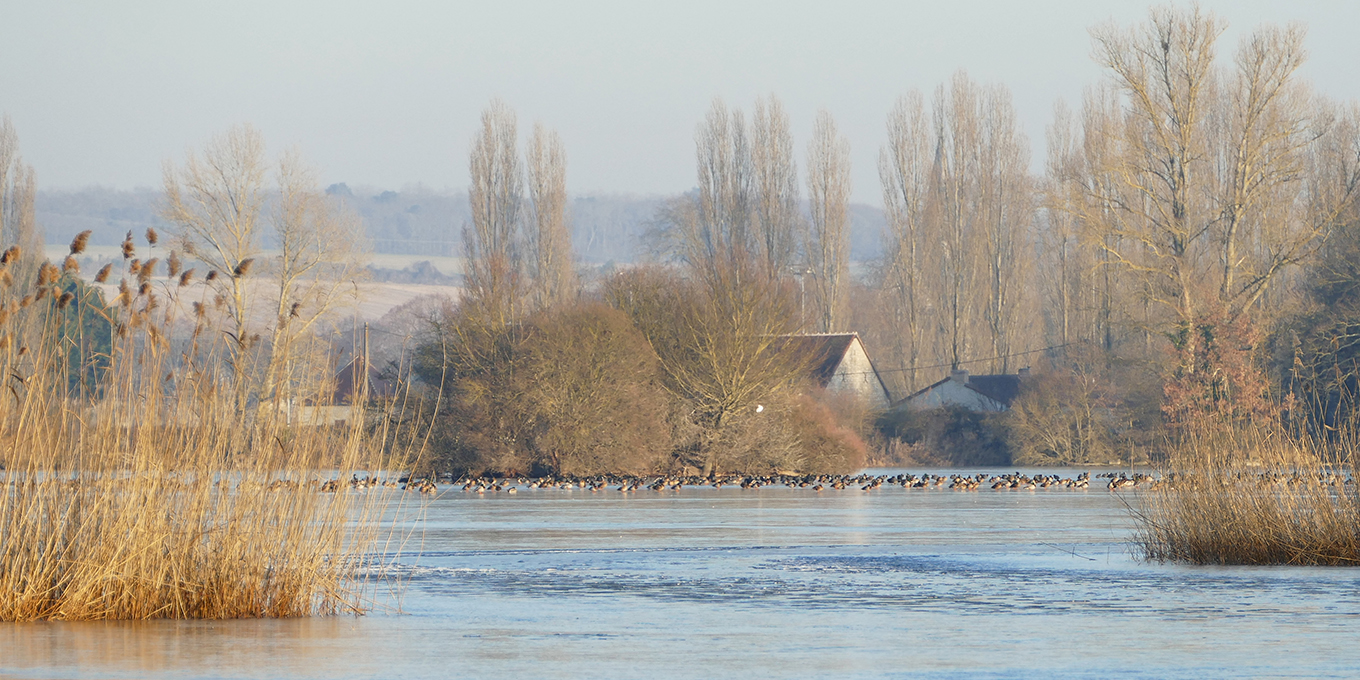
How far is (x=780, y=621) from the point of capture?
10.6m

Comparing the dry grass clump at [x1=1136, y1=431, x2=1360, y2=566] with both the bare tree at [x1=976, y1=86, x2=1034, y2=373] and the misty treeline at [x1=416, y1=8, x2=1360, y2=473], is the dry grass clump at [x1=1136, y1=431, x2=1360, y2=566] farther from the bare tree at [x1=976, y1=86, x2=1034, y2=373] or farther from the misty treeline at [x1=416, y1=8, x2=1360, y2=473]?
the bare tree at [x1=976, y1=86, x2=1034, y2=373]

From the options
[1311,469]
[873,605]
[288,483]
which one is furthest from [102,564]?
[1311,469]

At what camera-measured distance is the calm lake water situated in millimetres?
8344

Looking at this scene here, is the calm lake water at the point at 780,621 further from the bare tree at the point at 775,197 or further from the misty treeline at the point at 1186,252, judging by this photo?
the bare tree at the point at 775,197

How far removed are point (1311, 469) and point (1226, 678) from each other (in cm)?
688

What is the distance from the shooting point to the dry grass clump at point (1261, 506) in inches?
568

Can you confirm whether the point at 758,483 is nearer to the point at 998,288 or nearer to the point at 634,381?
the point at 634,381

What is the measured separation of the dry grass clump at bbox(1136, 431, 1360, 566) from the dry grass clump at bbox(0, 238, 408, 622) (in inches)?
320

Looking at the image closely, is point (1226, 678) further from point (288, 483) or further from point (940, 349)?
point (940, 349)

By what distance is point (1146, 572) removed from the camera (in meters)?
14.1

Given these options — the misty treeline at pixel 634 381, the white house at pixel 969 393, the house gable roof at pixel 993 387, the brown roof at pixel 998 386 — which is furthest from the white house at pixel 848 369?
the misty treeline at pixel 634 381

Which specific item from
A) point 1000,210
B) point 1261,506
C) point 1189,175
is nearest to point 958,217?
point 1000,210

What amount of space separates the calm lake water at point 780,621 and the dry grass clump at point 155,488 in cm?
34

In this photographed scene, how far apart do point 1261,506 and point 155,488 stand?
979 centimetres
